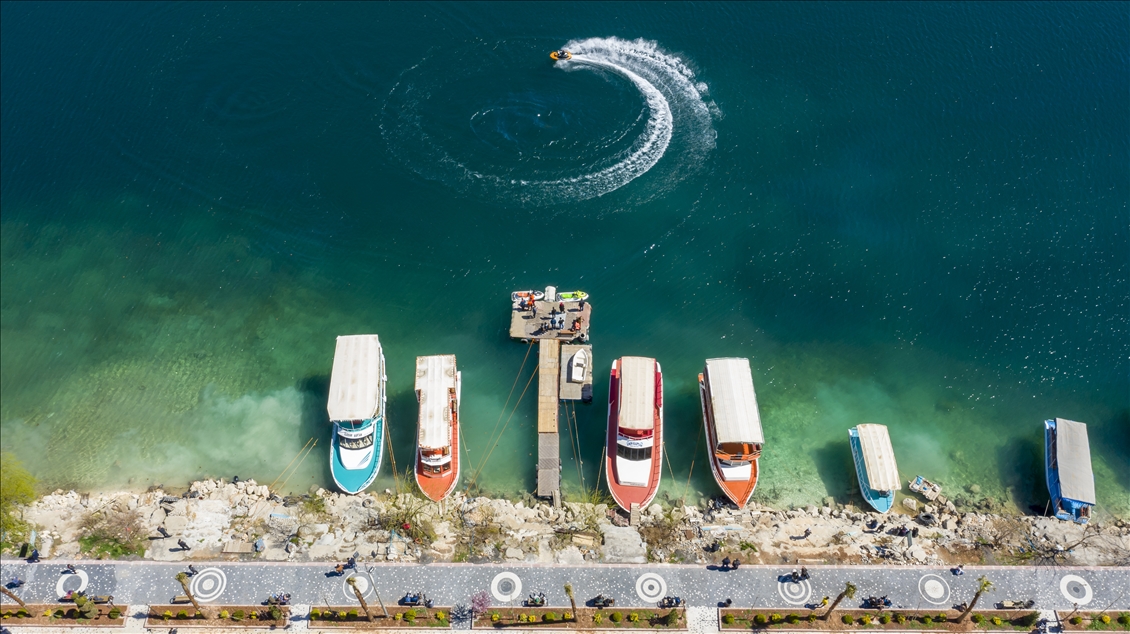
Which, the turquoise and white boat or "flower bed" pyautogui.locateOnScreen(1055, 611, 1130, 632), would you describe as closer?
"flower bed" pyautogui.locateOnScreen(1055, 611, 1130, 632)

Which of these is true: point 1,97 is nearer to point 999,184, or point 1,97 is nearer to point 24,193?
point 24,193

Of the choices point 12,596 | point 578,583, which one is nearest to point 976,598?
point 578,583

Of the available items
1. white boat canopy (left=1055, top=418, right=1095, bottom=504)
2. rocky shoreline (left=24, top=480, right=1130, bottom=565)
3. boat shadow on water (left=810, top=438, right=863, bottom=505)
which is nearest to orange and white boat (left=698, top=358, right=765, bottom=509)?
rocky shoreline (left=24, top=480, right=1130, bottom=565)

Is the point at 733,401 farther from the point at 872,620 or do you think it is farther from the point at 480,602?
the point at 480,602

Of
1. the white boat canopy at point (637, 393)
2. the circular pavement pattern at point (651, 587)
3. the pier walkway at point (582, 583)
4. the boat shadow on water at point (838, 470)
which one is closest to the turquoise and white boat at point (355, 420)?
the pier walkway at point (582, 583)

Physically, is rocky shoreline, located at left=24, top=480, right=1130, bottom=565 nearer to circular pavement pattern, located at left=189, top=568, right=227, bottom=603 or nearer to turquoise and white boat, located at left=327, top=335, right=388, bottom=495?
circular pavement pattern, located at left=189, top=568, right=227, bottom=603
